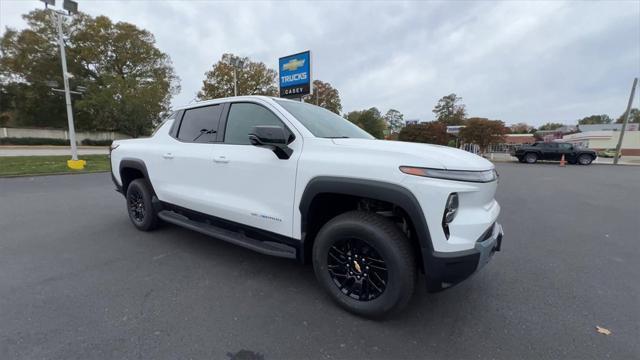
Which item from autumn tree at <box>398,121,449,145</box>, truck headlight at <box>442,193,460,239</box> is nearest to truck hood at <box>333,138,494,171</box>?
truck headlight at <box>442,193,460,239</box>

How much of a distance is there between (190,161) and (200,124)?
0.48 metres

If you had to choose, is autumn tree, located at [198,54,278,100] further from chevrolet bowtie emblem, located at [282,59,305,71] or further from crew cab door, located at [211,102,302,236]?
crew cab door, located at [211,102,302,236]

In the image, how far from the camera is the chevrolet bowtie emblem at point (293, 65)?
15477 millimetres

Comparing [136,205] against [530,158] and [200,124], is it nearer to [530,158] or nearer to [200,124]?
[200,124]

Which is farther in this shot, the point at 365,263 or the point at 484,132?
the point at 484,132

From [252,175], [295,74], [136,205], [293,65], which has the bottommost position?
[136,205]

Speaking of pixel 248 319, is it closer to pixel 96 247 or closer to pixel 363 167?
pixel 363 167

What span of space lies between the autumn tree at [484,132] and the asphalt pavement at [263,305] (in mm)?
36776

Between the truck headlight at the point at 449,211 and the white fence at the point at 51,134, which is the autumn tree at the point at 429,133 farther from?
the truck headlight at the point at 449,211

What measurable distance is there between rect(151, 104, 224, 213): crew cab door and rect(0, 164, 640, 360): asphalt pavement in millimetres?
717

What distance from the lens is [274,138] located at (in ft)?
7.30

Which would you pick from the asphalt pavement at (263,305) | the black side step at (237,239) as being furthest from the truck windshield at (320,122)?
the asphalt pavement at (263,305)

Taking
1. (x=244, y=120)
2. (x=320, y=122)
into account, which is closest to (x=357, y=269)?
(x=320, y=122)

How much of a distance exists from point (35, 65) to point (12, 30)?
3903 millimetres
